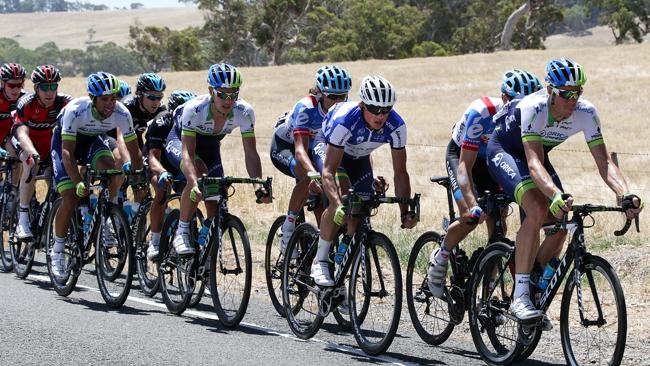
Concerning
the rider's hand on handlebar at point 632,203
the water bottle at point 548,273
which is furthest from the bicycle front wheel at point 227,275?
the rider's hand on handlebar at point 632,203

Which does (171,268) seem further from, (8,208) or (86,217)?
(8,208)

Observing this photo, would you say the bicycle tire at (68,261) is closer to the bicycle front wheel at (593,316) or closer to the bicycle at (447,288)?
the bicycle at (447,288)

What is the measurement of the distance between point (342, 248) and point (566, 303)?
6.31 feet

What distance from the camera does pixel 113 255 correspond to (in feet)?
33.4

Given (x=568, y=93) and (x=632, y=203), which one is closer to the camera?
(x=632, y=203)

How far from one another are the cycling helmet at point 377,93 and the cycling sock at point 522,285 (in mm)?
1624

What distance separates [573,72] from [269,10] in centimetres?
7364


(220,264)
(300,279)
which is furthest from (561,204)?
(220,264)

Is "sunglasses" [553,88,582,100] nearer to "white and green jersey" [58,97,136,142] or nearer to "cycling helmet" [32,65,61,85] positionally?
"white and green jersey" [58,97,136,142]

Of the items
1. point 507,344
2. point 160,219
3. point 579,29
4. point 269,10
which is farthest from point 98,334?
point 579,29

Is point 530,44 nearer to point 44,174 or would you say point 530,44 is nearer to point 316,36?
point 316,36

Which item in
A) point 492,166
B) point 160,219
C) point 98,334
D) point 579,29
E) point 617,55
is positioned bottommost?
point 98,334

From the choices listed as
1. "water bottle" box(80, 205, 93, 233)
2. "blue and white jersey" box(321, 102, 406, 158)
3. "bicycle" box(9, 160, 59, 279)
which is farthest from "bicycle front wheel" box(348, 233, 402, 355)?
"bicycle" box(9, 160, 59, 279)

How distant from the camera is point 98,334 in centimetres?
828
